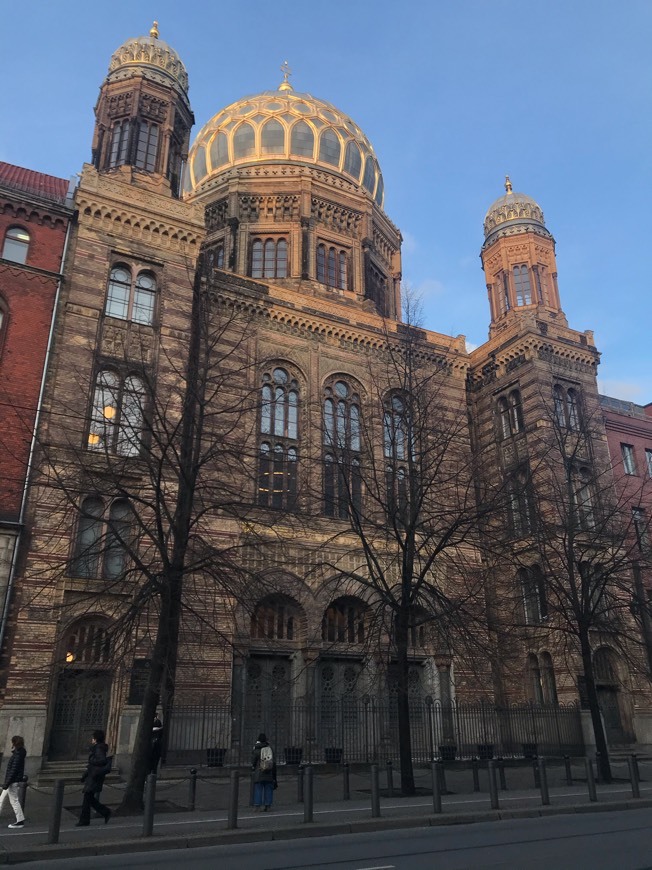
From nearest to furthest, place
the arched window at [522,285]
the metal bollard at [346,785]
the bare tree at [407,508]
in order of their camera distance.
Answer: the metal bollard at [346,785], the bare tree at [407,508], the arched window at [522,285]

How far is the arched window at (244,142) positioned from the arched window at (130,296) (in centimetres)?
1805

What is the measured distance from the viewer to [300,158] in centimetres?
4100

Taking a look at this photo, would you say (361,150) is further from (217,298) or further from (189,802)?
(189,802)

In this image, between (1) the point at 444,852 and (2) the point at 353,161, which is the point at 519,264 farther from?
(1) the point at 444,852

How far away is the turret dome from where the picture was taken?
135 ft

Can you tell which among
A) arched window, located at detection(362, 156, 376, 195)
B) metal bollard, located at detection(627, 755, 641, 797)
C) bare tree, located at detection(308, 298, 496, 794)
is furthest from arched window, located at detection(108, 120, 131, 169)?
metal bollard, located at detection(627, 755, 641, 797)

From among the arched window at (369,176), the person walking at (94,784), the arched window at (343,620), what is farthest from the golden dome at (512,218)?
the person walking at (94,784)

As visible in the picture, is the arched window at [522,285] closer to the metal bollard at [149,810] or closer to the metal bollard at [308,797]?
the metal bollard at [308,797]

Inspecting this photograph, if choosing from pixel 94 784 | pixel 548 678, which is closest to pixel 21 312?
pixel 94 784

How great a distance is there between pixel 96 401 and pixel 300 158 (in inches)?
930

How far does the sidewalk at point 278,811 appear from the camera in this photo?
424 inches

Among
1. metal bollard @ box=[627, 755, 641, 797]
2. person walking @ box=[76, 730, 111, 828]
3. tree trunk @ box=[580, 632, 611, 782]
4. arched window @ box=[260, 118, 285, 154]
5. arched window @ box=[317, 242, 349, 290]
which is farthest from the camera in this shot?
arched window @ box=[260, 118, 285, 154]

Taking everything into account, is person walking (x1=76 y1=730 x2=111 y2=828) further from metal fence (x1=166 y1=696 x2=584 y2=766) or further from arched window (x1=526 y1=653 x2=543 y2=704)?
arched window (x1=526 y1=653 x2=543 y2=704)

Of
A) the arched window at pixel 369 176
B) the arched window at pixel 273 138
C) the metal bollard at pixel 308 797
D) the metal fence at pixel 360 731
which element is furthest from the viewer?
the arched window at pixel 369 176
